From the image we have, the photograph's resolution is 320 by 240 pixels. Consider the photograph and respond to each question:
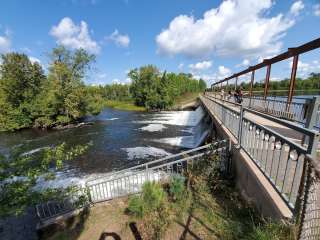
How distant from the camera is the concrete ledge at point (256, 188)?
286cm

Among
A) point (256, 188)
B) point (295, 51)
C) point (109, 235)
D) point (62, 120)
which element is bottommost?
point (62, 120)

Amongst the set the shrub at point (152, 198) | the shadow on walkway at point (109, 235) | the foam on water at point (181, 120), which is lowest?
the foam on water at point (181, 120)

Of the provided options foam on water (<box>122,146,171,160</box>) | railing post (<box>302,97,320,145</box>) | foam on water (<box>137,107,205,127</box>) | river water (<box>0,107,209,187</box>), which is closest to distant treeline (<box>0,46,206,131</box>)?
river water (<box>0,107,209,187</box>)

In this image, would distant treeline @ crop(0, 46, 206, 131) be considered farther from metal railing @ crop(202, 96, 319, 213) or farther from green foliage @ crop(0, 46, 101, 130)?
metal railing @ crop(202, 96, 319, 213)

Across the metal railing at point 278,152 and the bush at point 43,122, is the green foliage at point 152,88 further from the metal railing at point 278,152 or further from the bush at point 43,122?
the metal railing at point 278,152

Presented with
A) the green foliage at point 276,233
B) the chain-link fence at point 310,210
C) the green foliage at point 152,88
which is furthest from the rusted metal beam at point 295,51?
the green foliage at point 152,88

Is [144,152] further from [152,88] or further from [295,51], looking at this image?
[152,88]

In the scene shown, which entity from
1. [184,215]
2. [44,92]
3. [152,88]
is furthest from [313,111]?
[152,88]

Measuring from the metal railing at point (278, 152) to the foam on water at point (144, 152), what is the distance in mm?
9327

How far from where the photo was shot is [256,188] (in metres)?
3.69

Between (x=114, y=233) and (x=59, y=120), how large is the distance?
26043 millimetres

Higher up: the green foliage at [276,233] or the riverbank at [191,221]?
the green foliage at [276,233]

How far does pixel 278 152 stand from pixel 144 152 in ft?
38.3

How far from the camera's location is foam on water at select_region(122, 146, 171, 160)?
44.9 ft
